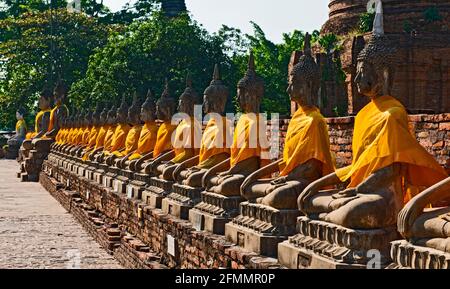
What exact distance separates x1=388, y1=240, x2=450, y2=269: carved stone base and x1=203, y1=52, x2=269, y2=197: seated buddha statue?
3081mm

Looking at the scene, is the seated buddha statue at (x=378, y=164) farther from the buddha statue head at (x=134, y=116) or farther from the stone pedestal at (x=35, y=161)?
A: the stone pedestal at (x=35, y=161)

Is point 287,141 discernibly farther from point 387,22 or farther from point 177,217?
point 387,22

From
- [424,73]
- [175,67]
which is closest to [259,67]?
[175,67]

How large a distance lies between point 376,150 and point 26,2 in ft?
132

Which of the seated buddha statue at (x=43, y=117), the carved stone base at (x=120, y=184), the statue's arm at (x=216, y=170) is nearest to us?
the statue's arm at (x=216, y=170)

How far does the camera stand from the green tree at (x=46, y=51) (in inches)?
1368

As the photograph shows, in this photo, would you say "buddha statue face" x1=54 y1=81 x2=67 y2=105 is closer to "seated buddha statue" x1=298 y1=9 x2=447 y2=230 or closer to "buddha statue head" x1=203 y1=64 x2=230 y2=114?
"buddha statue head" x1=203 y1=64 x2=230 y2=114

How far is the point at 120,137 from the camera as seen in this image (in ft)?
47.8

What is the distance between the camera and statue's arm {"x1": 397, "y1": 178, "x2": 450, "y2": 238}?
4668mm

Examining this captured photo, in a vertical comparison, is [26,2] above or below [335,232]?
above

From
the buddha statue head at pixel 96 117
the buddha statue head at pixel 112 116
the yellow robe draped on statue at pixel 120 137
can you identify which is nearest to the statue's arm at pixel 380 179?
the yellow robe draped on statue at pixel 120 137

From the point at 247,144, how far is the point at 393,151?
272cm

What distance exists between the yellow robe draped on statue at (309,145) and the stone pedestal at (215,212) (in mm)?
1124

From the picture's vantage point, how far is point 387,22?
21094 millimetres
